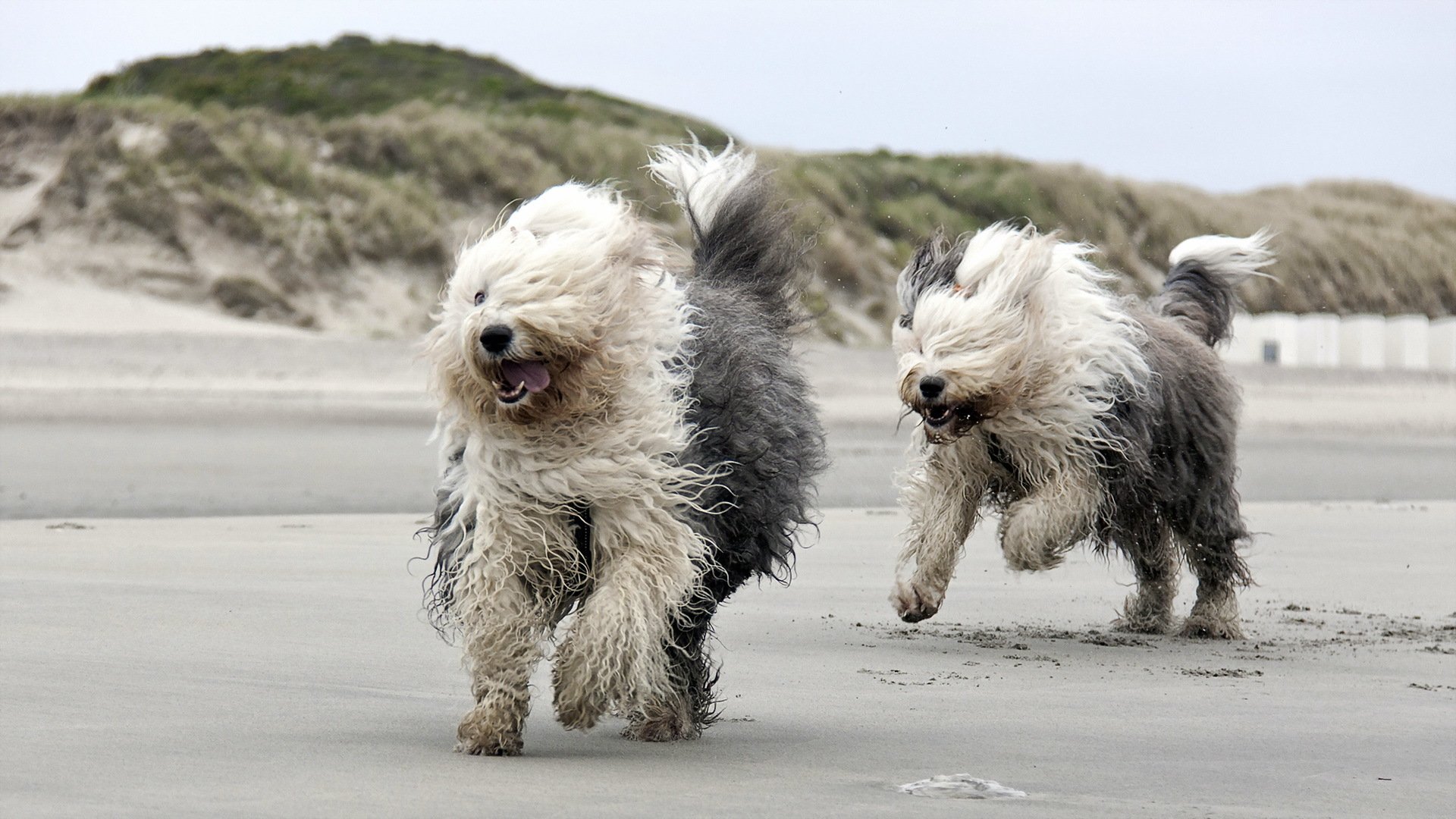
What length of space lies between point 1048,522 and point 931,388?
65 cm

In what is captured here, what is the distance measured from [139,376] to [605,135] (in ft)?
52.4

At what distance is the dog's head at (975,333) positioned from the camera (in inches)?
255

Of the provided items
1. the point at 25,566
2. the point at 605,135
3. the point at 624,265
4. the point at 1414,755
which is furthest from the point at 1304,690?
the point at 605,135

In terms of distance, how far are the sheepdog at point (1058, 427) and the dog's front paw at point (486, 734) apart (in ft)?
7.49

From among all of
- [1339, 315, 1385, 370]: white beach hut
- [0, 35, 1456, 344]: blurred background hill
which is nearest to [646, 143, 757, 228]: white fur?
[0, 35, 1456, 344]: blurred background hill

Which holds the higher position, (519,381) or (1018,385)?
(519,381)

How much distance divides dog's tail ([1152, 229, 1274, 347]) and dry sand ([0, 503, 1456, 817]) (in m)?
1.30

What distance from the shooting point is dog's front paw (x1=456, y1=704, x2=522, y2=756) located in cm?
459

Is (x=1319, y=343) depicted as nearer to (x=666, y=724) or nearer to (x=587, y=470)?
(x=666, y=724)

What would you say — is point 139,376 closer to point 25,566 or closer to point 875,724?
point 25,566

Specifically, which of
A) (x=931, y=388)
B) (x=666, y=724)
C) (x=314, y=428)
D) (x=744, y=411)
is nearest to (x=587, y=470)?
(x=744, y=411)

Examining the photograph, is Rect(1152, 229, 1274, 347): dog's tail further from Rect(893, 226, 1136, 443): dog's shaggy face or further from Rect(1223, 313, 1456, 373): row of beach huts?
Rect(1223, 313, 1456, 373): row of beach huts

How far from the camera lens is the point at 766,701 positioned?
5629 mm

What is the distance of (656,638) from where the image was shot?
188 inches
